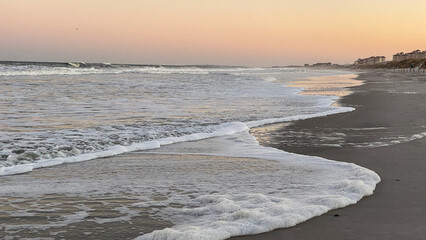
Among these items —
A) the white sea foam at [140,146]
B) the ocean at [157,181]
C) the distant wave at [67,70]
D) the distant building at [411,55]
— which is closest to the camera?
the ocean at [157,181]

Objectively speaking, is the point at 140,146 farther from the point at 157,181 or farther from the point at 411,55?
the point at 411,55

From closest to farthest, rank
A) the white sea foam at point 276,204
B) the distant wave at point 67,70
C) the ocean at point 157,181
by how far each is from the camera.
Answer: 1. the white sea foam at point 276,204
2. the ocean at point 157,181
3. the distant wave at point 67,70

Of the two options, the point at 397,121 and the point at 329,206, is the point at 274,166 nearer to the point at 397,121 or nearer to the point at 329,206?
the point at 329,206

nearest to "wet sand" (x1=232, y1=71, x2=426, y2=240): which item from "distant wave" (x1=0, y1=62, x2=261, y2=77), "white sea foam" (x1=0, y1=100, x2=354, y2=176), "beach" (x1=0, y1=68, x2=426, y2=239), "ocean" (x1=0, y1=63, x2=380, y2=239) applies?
"beach" (x1=0, y1=68, x2=426, y2=239)

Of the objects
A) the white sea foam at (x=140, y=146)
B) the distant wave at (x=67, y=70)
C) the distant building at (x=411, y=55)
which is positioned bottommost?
the white sea foam at (x=140, y=146)

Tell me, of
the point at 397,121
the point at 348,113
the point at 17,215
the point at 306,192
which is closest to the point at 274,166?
the point at 306,192

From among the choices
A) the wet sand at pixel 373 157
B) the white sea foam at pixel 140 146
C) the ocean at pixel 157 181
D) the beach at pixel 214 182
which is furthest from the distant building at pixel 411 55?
the ocean at pixel 157 181

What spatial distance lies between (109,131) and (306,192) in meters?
4.39

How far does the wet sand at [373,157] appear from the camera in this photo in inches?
123

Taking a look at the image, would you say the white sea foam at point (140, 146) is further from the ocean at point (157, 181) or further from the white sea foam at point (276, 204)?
the white sea foam at point (276, 204)

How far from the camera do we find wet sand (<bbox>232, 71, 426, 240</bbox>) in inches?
123

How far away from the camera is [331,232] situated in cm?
310

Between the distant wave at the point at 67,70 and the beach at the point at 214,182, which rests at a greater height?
the distant wave at the point at 67,70

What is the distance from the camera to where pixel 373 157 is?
5.74 m
